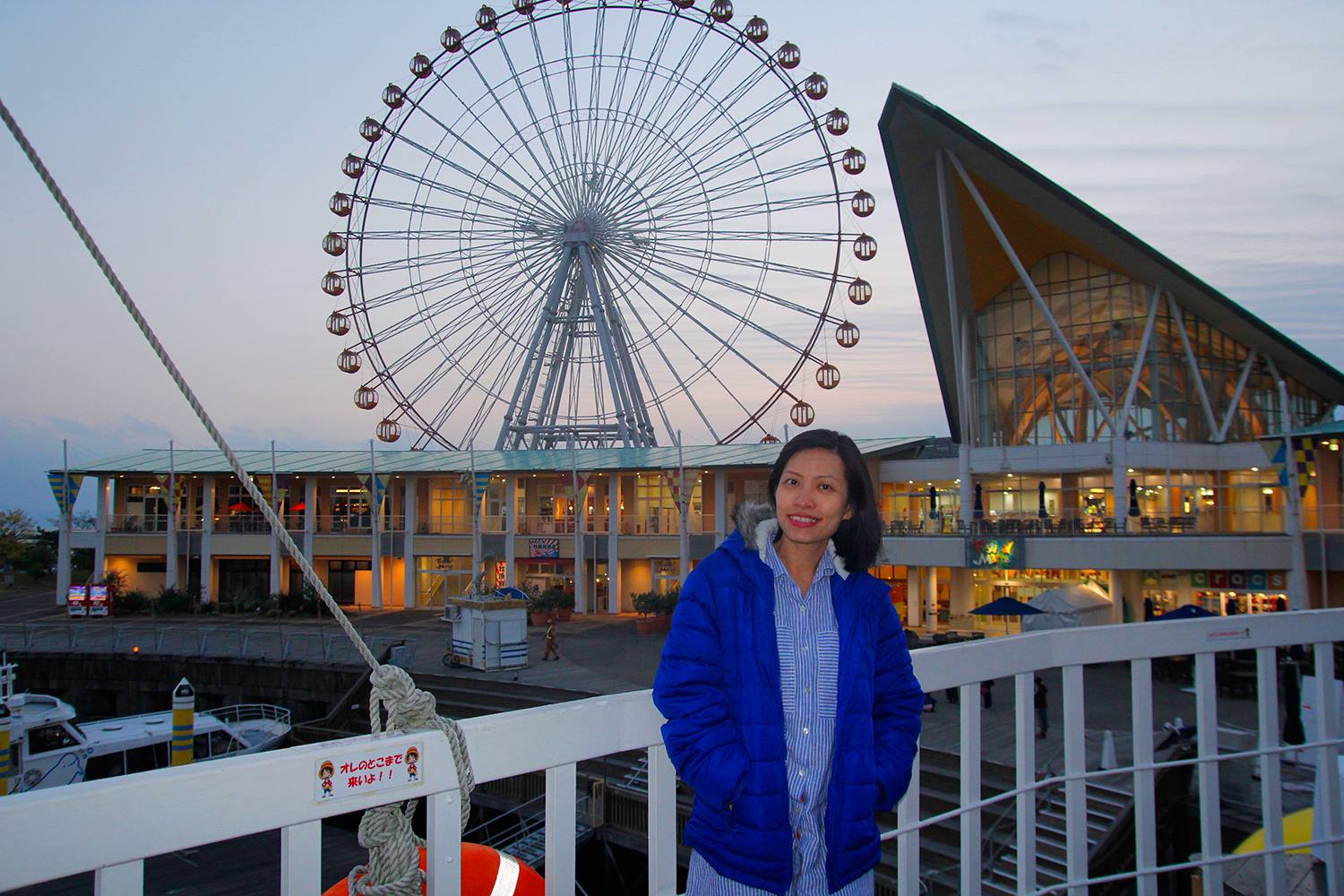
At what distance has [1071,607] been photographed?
72.0 feet

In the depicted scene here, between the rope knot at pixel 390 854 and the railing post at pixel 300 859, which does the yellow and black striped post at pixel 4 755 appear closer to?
the rope knot at pixel 390 854

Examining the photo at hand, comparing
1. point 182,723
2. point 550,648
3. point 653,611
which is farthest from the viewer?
point 653,611

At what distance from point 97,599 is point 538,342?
16673 mm

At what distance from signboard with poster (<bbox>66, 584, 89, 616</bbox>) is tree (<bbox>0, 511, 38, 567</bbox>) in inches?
970

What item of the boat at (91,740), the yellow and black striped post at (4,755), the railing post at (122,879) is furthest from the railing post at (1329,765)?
the yellow and black striped post at (4,755)

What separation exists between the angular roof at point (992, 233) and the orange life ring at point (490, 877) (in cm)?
2899

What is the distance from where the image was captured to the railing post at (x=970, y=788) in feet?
9.40

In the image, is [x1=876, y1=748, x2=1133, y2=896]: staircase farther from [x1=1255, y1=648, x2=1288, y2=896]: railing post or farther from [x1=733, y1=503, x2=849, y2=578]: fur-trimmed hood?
[x1=733, y1=503, x2=849, y2=578]: fur-trimmed hood

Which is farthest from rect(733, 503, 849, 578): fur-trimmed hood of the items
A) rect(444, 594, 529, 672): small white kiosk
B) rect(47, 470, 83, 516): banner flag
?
rect(47, 470, 83, 516): banner flag

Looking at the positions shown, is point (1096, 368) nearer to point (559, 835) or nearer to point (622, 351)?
point (622, 351)

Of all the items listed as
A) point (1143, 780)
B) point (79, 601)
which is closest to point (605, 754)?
point (1143, 780)

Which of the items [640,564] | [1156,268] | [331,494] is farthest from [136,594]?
[1156,268]

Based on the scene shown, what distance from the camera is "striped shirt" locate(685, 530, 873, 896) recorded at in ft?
7.39

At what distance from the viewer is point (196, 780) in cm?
165
